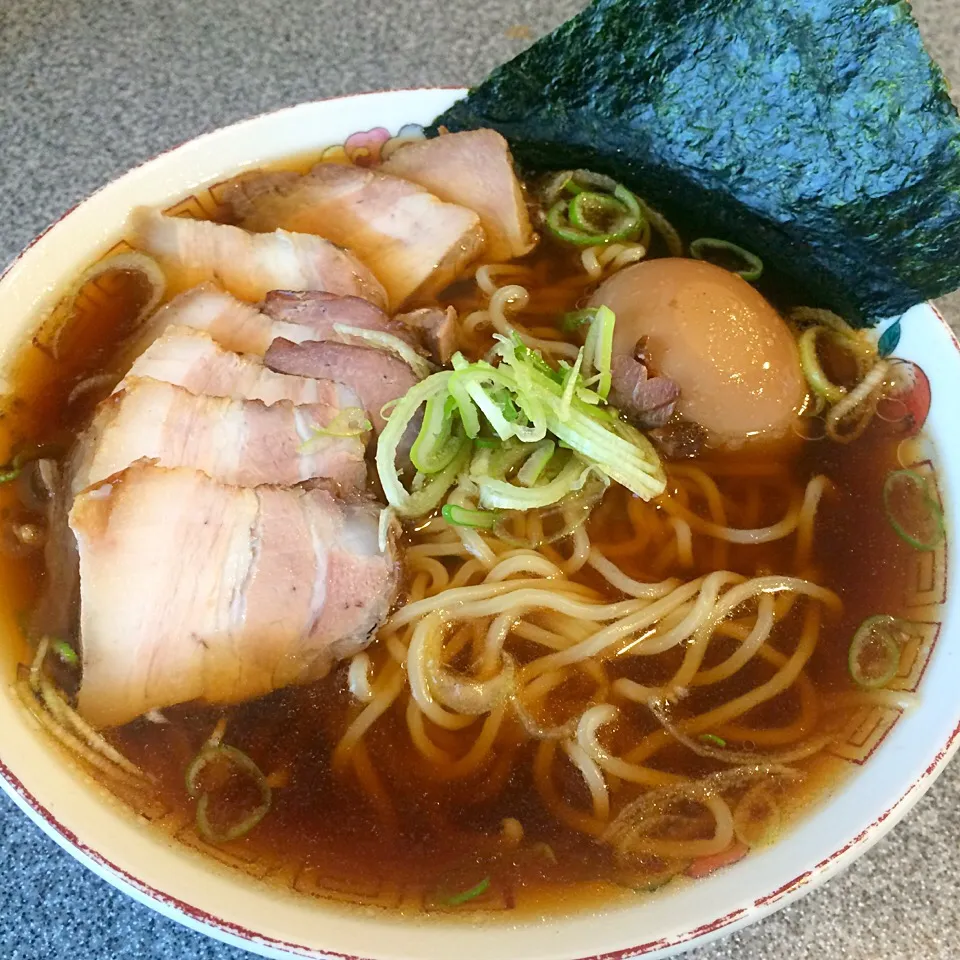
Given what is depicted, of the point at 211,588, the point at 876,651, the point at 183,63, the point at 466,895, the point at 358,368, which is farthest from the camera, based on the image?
the point at 183,63

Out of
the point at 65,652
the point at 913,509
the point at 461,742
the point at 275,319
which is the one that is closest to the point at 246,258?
the point at 275,319

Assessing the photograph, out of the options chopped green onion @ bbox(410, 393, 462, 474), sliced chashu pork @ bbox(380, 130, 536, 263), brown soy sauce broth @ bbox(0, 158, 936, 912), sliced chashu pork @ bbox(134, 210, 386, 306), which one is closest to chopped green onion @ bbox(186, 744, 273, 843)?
brown soy sauce broth @ bbox(0, 158, 936, 912)

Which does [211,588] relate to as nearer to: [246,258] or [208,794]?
[208,794]

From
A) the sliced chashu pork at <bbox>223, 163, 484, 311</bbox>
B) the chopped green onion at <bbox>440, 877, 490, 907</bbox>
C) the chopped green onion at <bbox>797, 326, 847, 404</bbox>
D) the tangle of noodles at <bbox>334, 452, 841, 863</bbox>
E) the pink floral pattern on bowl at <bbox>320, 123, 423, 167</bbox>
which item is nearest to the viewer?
the chopped green onion at <bbox>440, 877, 490, 907</bbox>

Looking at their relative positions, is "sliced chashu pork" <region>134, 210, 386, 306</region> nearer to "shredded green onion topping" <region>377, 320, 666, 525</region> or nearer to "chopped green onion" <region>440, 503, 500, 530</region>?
"shredded green onion topping" <region>377, 320, 666, 525</region>

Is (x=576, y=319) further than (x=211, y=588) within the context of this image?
Yes

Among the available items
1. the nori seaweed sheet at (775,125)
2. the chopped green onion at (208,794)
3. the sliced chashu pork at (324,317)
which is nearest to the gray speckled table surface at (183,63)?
the nori seaweed sheet at (775,125)
